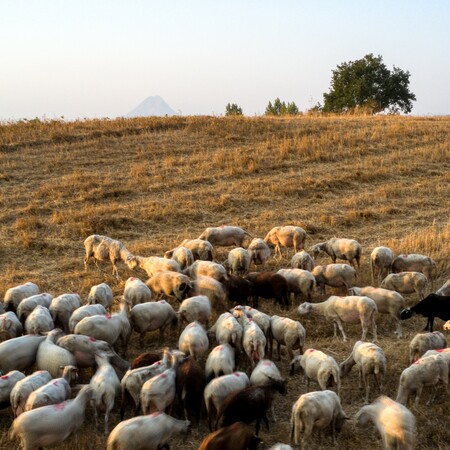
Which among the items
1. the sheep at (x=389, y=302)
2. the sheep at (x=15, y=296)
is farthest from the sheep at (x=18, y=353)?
the sheep at (x=389, y=302)

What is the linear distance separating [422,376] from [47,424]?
4.10 meters

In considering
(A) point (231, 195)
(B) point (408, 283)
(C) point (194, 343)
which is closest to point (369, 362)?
(C) point (194, 343)

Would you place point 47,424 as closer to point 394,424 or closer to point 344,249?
point 394,424

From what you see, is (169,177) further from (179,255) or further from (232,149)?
(179,255)

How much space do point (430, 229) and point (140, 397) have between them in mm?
9600

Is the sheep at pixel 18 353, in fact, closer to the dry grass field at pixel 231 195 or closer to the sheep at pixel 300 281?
the dry grass field at pixel 231 195

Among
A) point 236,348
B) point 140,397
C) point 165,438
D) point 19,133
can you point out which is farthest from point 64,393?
point 19,133

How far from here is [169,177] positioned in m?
18.8

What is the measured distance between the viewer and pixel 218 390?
6.37 metres

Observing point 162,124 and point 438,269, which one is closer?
point 438,269

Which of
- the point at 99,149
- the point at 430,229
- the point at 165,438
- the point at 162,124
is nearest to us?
the point at 165,438

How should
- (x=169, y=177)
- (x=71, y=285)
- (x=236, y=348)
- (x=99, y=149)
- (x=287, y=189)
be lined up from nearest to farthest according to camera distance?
(x=236, y=348)
(x=71, y=285)
(x=287, y=189)
(x=169, y=177)
(x=99, y=149)

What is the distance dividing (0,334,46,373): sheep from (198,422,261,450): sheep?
3.02 meters

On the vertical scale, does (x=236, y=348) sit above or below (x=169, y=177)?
below
